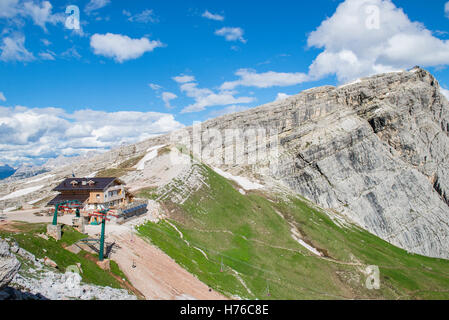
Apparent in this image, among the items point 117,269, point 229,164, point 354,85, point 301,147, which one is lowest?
point 117,269

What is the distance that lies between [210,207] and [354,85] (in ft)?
454

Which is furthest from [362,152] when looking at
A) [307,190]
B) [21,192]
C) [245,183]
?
[21,192]

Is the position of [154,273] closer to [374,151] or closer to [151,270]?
[151,270]

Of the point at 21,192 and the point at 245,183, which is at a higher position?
the point at 245,183

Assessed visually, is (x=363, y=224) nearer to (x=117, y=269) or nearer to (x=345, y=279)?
(x=345, y=279)

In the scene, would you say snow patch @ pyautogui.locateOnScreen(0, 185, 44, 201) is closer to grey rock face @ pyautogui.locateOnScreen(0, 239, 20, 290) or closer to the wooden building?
the wooden building

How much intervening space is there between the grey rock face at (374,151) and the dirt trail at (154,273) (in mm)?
110742

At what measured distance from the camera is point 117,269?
104 feet

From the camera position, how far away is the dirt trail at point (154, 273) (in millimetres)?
Answer: 31317

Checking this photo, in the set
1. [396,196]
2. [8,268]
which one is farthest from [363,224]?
[8,268]

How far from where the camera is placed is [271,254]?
65062 mm

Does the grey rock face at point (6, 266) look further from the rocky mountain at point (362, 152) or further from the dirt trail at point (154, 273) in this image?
the rocky mountain at point (362, 152)

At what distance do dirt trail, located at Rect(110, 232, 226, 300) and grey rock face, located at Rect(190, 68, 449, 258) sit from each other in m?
111

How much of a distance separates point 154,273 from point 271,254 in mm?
37632
